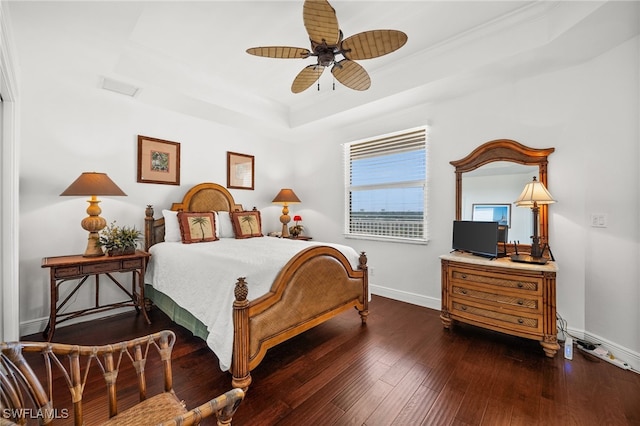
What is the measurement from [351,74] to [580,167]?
218cm

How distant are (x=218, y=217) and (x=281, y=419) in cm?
272

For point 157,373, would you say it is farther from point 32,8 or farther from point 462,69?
point 462,69

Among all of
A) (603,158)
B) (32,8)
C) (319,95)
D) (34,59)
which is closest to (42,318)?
(34,59)

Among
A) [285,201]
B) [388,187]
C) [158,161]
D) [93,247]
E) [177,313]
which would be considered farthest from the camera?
[285,201]

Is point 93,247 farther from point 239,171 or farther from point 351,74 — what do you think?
point 351,74

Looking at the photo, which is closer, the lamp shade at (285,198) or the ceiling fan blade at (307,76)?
the ceiling fan blade at (307,76)

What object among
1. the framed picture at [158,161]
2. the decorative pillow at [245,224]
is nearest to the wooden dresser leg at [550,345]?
the decorative pillow at [245,224]

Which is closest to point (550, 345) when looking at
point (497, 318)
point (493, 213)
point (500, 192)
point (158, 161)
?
point (497, 318)

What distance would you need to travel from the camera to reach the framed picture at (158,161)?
342 centimetres

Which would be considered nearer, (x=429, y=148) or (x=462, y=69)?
(x=462, y=69)

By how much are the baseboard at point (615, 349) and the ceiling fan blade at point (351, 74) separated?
2897 millimetres

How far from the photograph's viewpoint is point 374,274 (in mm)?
4020

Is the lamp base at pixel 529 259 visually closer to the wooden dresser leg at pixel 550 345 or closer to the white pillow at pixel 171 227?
the wooden dresser leg at pixel 550 345

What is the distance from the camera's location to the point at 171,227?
10.9 feet
